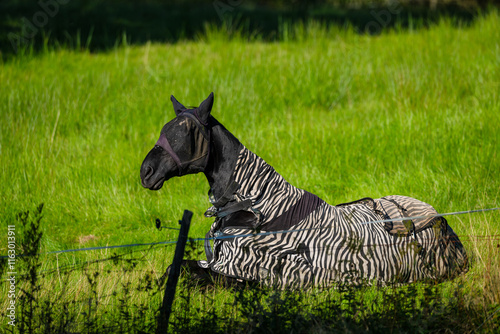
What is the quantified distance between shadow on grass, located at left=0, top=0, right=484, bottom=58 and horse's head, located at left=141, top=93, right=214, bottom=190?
7850 mm

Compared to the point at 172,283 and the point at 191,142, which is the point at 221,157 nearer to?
the point at 191,142

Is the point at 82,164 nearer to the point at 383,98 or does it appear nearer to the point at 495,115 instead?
the point at 383,98

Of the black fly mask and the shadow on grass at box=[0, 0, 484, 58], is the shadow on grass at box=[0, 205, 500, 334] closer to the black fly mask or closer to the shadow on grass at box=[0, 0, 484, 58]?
the black fly mask

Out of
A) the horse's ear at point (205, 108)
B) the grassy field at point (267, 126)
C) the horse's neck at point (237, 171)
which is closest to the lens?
the horse's ear at point (205, 108)

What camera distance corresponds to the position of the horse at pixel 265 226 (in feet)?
13.2

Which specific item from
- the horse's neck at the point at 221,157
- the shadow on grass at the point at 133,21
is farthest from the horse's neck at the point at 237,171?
the shadow on grass at the point at 133,21

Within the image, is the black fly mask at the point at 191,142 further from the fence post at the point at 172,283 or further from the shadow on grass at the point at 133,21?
the shadow on grass at the point at 133,21

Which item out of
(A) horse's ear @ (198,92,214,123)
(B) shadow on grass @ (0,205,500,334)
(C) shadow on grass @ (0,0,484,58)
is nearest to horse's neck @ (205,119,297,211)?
(A) horse's ear @ (198,92,214,123)

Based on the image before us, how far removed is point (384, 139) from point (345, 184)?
110cm

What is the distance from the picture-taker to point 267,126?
8148 millimetres

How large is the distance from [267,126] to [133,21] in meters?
8.64

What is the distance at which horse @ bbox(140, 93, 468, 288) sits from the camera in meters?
4.01

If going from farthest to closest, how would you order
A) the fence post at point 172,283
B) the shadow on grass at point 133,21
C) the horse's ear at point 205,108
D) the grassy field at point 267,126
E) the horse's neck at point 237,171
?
the shadow on grass at point 133,21 < the grassy field at point 267,126 < the horse's neck at point 237,171 < the horse's ear at point 205,108 < the fence post at point 172,283

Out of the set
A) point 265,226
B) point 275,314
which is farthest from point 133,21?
point 275,314
